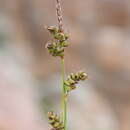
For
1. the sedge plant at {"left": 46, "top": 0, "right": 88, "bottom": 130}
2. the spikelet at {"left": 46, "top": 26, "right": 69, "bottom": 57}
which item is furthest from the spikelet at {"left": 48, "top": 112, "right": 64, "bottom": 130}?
the spikelet at {"left": 46, "top": 26, "right": 69, "bottom": 57}

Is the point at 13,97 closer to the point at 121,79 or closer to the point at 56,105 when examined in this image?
the point at 56,105

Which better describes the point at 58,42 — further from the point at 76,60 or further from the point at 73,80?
the point at 76,60

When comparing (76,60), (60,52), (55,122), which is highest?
(60,52)

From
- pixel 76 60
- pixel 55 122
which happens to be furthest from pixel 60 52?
pixel 76 60

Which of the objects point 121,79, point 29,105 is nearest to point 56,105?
point 29,105

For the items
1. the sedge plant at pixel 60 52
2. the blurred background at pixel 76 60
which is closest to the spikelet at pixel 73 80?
the sedge plant at pixel 60 52

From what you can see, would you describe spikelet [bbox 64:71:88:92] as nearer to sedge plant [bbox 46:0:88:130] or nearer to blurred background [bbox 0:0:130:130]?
sedge plant [bbox 46:0:88:130]
